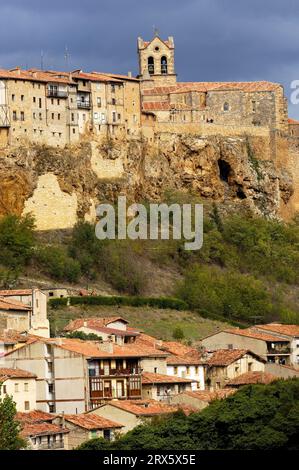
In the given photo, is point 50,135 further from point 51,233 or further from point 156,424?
point 156,424

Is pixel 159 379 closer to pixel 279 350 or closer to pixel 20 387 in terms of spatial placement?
pixel 20 387

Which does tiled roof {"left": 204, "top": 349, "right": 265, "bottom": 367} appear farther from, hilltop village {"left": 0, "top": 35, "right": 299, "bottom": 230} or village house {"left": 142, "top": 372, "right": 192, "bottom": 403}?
hilltop village {"left": 0, "top": 35, "right": 299, "bottom": 230}

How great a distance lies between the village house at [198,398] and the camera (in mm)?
71938

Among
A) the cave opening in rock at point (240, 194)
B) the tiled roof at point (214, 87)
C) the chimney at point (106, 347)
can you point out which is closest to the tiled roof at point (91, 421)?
the chimney at point (106, 347)

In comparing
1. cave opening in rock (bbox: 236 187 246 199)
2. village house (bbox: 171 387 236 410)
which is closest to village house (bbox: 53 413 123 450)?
village house (bbox: 171 387 236 410)

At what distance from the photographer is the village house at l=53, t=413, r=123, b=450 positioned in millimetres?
66062

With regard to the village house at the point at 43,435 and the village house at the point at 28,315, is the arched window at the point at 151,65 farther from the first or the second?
the village house at the point at 43,435

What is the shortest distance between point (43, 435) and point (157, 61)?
6529 centimetres

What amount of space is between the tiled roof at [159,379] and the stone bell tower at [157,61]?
5006 centimetres

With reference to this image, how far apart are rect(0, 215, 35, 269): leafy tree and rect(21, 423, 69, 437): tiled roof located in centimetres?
3838

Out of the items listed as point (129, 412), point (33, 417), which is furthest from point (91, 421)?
point (33, 417)

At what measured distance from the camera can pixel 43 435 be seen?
213 feet
